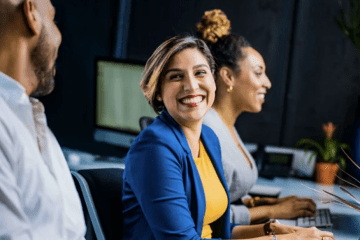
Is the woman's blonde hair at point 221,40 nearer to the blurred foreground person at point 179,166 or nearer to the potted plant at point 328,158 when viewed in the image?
the blurred foreground person at point 179,166

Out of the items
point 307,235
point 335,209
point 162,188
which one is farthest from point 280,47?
point 162,188

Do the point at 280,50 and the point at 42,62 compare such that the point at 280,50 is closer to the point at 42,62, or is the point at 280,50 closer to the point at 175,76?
the point at 175,76

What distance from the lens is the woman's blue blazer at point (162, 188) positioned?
111cm

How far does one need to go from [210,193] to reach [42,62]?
834mm

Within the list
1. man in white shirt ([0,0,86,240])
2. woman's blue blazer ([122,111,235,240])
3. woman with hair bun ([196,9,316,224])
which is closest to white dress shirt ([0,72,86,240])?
man in white shirt ([0,0,86,240])

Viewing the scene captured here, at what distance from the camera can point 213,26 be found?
5.98 ft

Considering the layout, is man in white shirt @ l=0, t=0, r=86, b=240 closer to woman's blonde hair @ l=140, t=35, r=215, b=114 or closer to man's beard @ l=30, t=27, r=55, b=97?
man's beard @ l=30, t=27, r=55, b=97

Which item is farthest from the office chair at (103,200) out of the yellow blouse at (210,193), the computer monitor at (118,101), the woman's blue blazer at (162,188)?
the computer monitor at (118,101)

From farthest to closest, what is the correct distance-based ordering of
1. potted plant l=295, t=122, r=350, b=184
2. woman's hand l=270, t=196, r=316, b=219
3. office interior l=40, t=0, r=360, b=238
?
office interior l=40, t=0, r=360, b=238, potted plant l=295, t=122, r=350, b=184, woman's hand l=270, t=196, r=316, b=219

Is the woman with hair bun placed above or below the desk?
above

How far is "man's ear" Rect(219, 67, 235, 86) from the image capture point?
1859 millimetres

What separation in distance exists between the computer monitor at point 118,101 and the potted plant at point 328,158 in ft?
3.41

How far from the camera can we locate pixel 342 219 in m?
1.72

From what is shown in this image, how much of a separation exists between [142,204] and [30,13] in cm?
66
